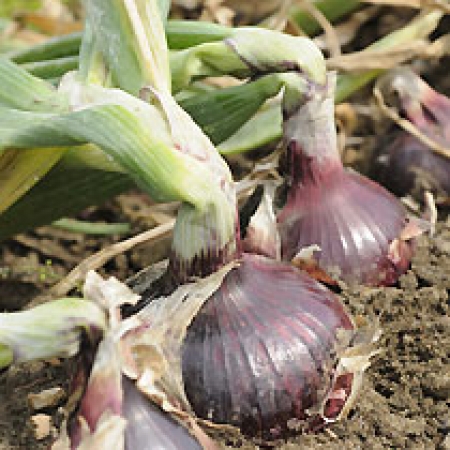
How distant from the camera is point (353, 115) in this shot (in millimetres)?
2035

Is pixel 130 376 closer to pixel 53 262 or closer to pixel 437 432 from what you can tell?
pixel 437 432

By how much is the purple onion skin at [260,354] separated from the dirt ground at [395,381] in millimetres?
45

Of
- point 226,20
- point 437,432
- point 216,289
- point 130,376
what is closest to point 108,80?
point 216,289

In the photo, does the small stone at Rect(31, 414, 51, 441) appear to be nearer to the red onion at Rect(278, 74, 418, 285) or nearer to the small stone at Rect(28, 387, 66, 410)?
the small stone at Rect(28, 387, 66, 410)

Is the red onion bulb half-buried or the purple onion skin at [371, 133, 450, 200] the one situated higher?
the red onion bulb half-buried

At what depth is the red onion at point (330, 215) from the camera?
1.33 metres

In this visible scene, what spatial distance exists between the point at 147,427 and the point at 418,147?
90 centimetres

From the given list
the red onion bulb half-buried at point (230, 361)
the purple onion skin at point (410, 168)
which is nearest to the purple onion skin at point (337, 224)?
the red onion bulb half-buried at point (230, 361)

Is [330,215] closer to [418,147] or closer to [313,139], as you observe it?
[313,139]

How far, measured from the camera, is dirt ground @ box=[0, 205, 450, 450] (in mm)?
1173

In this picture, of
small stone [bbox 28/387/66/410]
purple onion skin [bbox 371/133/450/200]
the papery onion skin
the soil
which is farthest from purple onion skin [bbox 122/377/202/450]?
purple onion skin [bbox 371/133/450/200]

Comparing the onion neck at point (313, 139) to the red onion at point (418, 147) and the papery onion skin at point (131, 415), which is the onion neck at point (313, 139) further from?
the papery onion skin at point (131, 415)

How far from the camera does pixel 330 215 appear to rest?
1352mm

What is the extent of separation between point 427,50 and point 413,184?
287mm
